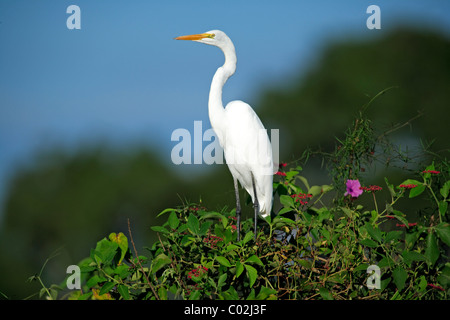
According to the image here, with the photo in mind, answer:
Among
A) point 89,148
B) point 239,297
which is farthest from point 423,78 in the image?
point 239,297

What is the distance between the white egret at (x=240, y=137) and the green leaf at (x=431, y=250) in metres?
0.99

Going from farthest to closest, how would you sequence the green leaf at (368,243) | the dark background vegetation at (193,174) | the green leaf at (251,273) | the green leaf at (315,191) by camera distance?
the dark background vegetation at (193,174), the green leaf at (315,191), the green leaf at (368,243), the green leaf at (251,273)

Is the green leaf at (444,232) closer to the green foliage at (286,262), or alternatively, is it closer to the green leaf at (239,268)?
the green foliage at (286,262)

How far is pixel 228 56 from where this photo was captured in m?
2.92

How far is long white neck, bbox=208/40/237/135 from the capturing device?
2873 mm

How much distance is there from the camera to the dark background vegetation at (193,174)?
9727mm

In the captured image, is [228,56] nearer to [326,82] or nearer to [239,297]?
[239,297]

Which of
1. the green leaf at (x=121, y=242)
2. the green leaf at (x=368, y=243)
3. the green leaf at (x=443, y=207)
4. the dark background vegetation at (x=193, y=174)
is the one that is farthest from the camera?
the dark background vegetation at (x=193, y=174)

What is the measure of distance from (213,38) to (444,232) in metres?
1.55

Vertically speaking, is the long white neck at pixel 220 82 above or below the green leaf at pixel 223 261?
above

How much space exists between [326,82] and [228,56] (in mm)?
9225

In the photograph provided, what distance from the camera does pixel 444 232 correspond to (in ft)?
6.88

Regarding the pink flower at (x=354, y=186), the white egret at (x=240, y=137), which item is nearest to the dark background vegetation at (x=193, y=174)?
the white egret at (x=240, y=137)

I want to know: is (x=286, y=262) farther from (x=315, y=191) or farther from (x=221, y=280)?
(x=315, y=191)
